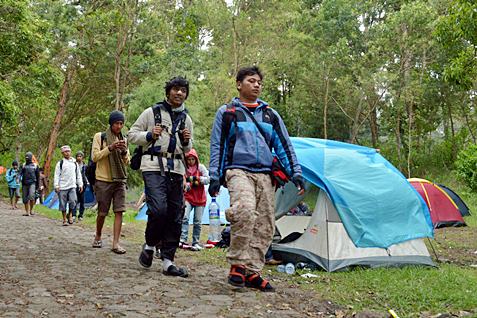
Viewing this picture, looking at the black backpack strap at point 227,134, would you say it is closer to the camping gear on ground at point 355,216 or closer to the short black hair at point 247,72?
the short black hair at point 247,72

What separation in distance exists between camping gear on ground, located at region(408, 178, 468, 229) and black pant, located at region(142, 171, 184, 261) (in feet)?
30.4

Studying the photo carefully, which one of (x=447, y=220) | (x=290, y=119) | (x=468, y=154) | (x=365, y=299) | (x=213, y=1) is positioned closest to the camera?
(x=365, y=299)

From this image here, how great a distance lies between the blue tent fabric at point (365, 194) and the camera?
6750mm

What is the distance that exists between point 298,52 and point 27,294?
26.5 m

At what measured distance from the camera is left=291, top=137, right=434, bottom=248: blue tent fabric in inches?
266

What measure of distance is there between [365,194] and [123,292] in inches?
137

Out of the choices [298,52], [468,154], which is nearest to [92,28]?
[298,52]

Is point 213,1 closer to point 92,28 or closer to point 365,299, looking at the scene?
point 92,28

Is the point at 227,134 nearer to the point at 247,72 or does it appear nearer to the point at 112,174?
the point at 247,72

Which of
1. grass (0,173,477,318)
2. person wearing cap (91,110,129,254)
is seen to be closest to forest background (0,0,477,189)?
person wearing cap (91,110,129,254)

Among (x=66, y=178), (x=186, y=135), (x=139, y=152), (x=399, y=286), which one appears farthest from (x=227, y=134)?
(x=66, y=178)

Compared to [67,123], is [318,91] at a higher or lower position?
higher

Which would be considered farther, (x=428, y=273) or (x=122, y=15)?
(x=122, y=15)

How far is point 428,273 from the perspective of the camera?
6.29m
